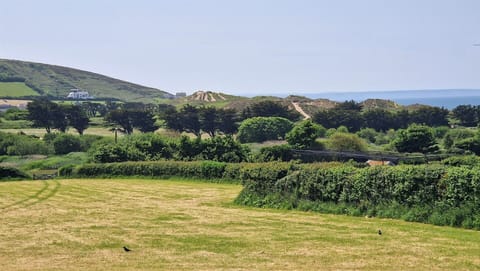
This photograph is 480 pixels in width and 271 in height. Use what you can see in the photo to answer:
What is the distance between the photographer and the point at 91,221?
23.9 meters

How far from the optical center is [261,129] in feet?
341

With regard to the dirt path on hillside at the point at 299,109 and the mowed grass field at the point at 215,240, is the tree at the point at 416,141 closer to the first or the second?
the mowed grass field at the point at 215,240

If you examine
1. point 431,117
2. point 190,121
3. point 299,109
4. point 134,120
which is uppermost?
point 299,109

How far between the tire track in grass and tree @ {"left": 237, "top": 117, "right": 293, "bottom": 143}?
62.1 metres

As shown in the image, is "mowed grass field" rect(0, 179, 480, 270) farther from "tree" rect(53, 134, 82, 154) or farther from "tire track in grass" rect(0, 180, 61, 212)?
"tree" rect(53, 134, 82, 154)

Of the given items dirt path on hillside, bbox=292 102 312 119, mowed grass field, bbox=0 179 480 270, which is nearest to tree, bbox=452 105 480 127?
dirt path on hillside, bbox=292 102 312 119

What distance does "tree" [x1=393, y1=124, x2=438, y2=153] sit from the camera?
7300cm

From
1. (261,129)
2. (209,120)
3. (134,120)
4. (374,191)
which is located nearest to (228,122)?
(209,120)

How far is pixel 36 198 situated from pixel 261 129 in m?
71.2

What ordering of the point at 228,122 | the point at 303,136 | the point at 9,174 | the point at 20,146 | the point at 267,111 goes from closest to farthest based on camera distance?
the point at 9,174, the point at 303,136, the point at 20,146, the point at 228,122, the point at 267,111

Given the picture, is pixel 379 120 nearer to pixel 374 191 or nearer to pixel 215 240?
pixel 374 191

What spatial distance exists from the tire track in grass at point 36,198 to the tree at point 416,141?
141 feet

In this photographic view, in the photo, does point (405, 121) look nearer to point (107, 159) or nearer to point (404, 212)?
point (107, 159)

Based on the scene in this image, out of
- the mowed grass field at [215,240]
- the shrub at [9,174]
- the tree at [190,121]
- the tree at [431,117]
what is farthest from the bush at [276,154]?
the tree at [431,117]
